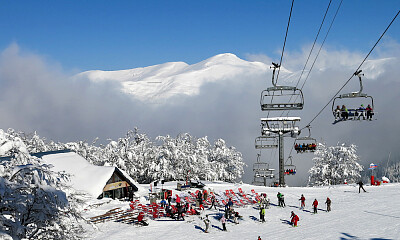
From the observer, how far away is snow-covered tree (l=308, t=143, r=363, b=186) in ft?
196

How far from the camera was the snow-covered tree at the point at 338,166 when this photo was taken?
59750 mm

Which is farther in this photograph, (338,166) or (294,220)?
(338,166)

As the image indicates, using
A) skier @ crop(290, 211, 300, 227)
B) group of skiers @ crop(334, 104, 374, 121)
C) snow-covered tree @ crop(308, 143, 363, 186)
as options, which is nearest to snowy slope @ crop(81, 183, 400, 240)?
skier @ crop(290, 211, 300, 227)

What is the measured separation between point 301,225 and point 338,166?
40.4m

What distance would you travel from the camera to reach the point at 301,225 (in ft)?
80.8

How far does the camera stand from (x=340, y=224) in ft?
78.3

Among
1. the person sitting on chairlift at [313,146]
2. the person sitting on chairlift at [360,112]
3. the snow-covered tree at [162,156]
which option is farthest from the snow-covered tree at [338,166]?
the person sitting on chairlift at [360,112]

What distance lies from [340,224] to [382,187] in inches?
663

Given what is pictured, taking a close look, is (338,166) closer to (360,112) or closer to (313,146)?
(313,146)

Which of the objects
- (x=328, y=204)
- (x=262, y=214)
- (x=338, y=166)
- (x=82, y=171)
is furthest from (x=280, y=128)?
(x=338, y=166)

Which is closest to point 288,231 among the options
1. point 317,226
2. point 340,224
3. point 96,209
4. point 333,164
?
point 317,226

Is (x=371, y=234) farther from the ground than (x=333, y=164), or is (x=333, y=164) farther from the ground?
(x=333, y=164)

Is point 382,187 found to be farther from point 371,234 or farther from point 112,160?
point 112,160

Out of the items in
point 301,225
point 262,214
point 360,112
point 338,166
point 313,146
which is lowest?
point 301,225
